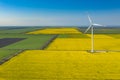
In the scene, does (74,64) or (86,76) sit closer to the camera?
(86,76)

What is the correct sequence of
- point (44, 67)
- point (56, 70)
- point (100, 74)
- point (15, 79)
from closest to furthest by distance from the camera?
point (15, 79), point (100, 74), point (56, 70), point (44, 67)

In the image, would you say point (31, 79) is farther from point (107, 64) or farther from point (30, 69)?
point (107, 64)

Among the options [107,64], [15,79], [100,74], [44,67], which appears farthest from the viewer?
[107,64]

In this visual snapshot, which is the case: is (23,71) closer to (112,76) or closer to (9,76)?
(9,76)

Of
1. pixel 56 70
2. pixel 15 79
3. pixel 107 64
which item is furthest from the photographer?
pixel 107 64

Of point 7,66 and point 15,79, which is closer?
point 15,79

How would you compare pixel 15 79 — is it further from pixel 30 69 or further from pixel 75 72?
pixel 75 72

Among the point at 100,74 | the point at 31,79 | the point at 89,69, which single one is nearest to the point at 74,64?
the point at 89,69

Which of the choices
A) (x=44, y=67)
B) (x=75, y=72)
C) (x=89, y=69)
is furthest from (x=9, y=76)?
(x=89, y=69)

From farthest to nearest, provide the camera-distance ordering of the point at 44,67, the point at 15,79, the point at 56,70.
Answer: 1. the point at 44,67
2. the point at 56,70
3. the point at 15,79
